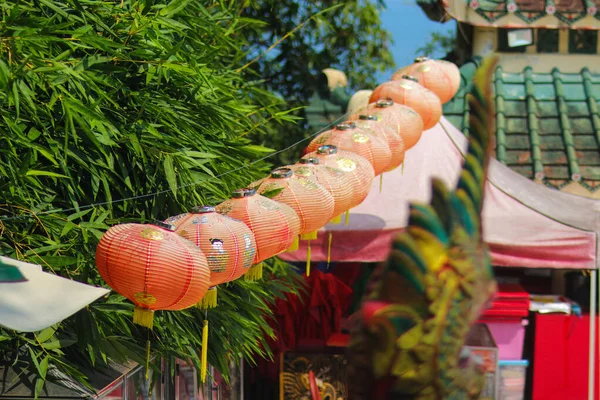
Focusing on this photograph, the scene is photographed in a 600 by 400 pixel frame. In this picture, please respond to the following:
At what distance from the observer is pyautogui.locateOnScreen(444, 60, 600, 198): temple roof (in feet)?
27.5

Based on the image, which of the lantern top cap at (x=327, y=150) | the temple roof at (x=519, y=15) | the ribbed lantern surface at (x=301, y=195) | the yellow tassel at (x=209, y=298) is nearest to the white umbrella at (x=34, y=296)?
the yellow tassel at (x=209, y=298)

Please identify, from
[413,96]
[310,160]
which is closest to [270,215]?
[310,160]

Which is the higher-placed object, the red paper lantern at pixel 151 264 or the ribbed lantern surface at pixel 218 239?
the ribbed lantern surface at pixel 218 239

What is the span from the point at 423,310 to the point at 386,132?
410cm

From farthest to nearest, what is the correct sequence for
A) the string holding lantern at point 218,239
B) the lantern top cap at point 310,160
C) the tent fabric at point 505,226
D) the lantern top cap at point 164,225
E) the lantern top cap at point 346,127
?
the tent fabric at point 505,226 < the lantern top cap at point 346,127 < the lantern top cap at point 310,160 < the string holding lantern at point 218,239 < the lantern top cap at point 164,225

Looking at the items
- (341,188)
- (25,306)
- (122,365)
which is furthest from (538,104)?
(25,306)

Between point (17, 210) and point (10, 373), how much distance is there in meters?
0.78

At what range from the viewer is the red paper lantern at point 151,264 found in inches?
150

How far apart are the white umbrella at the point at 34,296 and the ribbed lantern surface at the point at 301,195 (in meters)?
1.73

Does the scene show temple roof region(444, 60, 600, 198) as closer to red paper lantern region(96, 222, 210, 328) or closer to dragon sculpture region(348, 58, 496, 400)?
red paper lantern region(96, 222, 210, 328)

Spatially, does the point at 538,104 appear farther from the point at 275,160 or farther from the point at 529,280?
the point at 275,160

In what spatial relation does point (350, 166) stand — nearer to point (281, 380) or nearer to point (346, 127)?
point (346, 127)

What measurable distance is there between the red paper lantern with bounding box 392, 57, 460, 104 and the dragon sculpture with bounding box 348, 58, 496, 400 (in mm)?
4825

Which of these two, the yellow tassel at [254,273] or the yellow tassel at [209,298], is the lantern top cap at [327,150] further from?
the yellow tassel at [209,298]
